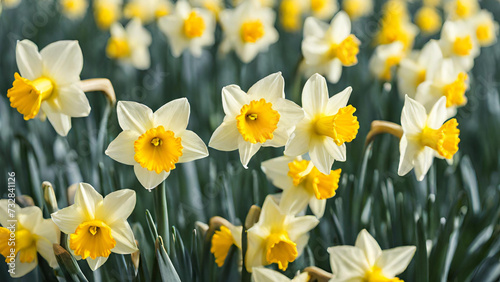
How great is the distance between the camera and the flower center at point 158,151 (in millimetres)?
1080

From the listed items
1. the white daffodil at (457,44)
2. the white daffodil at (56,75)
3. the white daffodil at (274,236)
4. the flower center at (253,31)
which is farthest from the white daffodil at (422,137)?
the flower center at (253,31)

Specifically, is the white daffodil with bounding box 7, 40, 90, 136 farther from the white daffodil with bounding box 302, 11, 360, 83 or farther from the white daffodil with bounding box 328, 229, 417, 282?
the white daffodil with bounding box 302, 11, 360, 83

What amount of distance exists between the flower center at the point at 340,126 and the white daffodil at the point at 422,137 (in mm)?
175

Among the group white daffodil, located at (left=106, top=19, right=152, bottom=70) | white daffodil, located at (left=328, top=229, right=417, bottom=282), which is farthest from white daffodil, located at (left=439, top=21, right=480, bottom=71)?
white daffodil, located at (left=106, top=19, right=152, bottom=70)

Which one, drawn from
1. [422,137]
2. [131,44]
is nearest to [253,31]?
[131,44]

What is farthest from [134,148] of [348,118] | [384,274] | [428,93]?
[428,93]

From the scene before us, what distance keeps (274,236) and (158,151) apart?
0.36 meters

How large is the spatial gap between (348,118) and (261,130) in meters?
0.22

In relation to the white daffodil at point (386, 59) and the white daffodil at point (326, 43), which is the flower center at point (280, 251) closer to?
the white daffodil at point (326, 43)

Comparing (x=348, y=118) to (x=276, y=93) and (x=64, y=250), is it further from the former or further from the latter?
(x=64, y=250)

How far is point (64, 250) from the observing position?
3.61 feet

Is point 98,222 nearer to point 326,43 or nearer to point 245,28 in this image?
point 326,43

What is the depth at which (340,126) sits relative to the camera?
3.81ft

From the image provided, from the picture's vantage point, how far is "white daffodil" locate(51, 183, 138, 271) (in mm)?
1084
